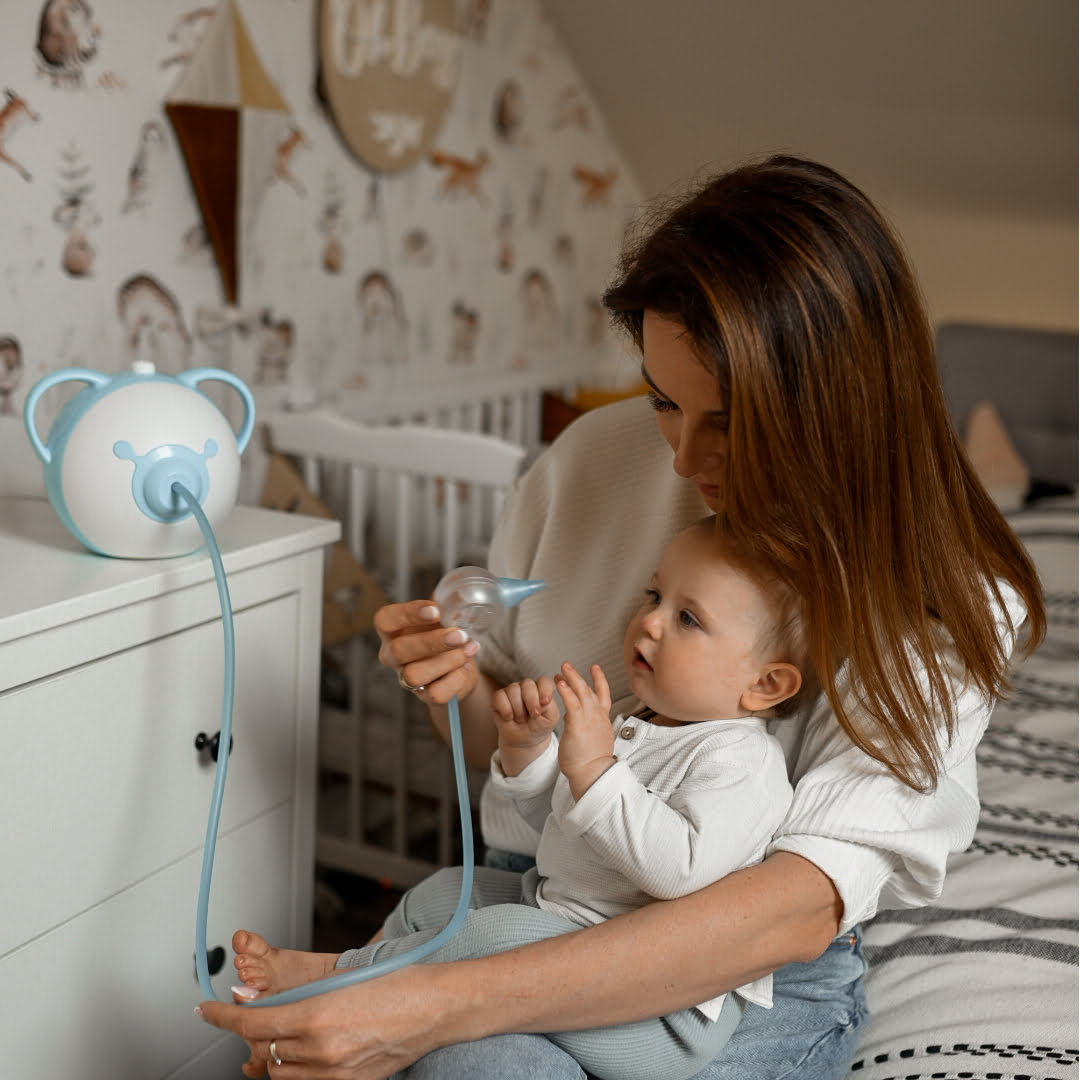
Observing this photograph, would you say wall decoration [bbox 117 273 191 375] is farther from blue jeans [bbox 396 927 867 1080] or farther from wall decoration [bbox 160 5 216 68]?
blue jeans [bbox 396 927 867 1080]

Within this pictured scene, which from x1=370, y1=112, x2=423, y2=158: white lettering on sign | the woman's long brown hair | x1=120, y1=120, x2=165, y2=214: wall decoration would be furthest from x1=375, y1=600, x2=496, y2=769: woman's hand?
x1=370, y1=112, x2=423, y2=158: white lettering on sign

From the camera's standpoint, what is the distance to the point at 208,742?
1218 millimetres

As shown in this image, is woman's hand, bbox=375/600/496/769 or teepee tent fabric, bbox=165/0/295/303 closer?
woman's hand, bbox=375/600/496/769

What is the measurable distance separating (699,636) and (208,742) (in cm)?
53

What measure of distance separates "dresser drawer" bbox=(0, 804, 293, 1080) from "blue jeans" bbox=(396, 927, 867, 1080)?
36 centimetres

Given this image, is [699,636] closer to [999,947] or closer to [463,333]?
[999,947]

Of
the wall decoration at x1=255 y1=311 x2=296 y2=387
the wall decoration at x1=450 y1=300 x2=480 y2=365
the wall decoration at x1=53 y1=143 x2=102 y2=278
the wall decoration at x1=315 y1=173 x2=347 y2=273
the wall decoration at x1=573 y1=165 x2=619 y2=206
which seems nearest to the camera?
the wall decoration at x1=53 y1=143 x2=102 y2=278

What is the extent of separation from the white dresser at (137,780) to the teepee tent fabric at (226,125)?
74 centimetres

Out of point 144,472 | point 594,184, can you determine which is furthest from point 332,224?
point 144,472

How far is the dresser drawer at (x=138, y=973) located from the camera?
3.54 feet

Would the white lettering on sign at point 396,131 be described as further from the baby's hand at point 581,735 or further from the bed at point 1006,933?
the baby's hand at point 581,735

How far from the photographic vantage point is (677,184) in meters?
1.05

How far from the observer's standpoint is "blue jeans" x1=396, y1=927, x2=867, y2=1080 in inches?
35.2

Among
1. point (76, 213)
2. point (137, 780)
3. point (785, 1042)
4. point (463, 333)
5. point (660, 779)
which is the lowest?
point (785, 1042)
